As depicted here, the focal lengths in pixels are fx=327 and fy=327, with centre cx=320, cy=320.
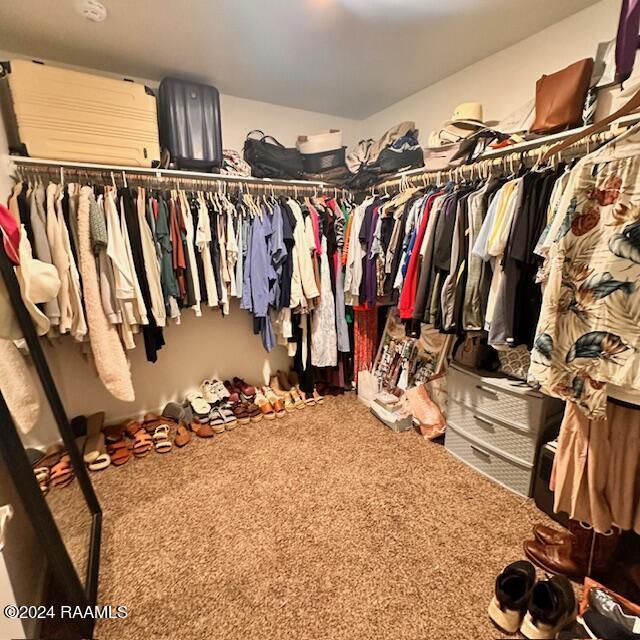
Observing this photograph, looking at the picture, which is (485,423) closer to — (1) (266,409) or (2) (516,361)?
(2) (516,361)

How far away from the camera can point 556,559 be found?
4.16ft

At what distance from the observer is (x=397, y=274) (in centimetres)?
208

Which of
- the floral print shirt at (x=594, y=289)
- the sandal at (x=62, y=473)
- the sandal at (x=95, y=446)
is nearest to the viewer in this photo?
the floral print shirt at (x=594, y=289)

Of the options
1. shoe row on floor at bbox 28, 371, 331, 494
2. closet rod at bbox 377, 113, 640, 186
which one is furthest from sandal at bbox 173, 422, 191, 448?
closet rod at bbox 377, 113, 640, 186

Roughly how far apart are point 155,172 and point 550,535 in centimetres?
275

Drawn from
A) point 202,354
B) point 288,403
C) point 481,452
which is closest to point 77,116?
point 202,354

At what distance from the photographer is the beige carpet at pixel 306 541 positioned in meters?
1.16

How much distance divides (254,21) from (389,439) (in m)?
2.49

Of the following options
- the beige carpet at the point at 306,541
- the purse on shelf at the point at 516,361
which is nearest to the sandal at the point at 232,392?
the beige carpet at the point at 306,541

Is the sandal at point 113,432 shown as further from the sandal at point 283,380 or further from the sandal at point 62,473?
the sandal at point 283,380

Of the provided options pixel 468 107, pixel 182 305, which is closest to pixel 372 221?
pixel 468 107

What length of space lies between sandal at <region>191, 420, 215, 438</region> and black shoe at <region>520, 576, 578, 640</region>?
1906mm

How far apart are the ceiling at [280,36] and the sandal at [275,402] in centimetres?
230

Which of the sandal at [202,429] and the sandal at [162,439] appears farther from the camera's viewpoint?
the sandal at [202,429]
